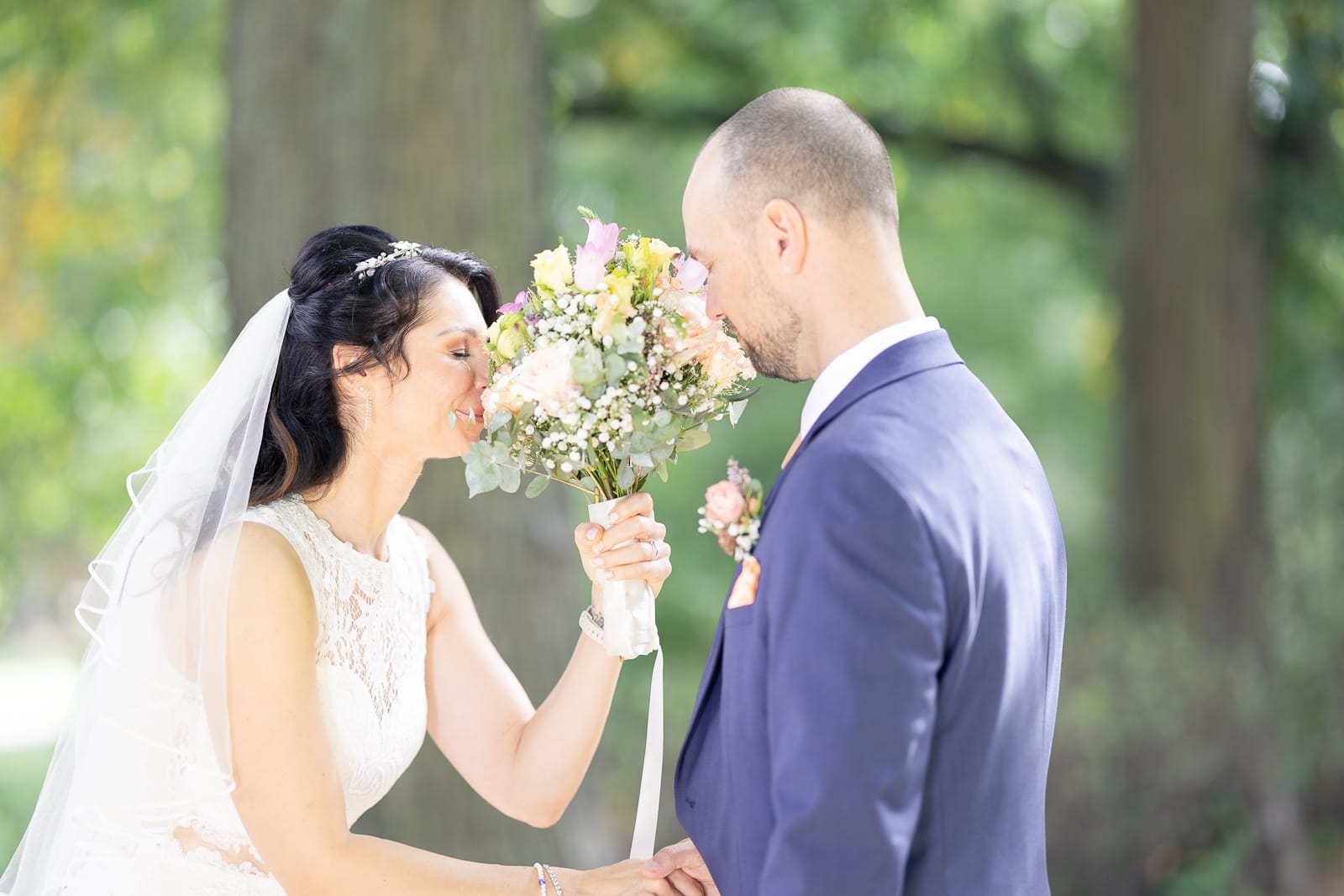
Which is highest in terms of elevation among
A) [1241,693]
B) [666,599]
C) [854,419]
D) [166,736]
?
[854,419]

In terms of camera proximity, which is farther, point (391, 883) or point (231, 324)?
point (231, 324)

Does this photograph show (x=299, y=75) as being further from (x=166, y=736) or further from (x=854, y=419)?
(x=854, y=419)

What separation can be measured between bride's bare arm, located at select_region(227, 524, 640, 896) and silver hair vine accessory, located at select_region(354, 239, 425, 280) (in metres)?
0.68

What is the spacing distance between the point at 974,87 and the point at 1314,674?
5.08m

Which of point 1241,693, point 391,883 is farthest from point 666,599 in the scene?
point 391,883

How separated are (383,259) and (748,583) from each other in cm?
135

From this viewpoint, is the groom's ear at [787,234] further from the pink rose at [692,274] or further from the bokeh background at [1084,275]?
the bokeh background at [1084,275]

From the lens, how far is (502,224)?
4.98 m

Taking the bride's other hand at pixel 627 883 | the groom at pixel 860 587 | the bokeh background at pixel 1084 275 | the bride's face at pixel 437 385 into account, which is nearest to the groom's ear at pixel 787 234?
the groom at pixel 860 587

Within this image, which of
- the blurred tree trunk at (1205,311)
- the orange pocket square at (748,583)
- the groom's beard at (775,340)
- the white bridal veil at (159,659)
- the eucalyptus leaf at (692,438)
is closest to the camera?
the orange pocket square at (748,583)

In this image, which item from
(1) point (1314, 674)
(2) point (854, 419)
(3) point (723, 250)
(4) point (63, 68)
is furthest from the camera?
(1) point (1314, 674)

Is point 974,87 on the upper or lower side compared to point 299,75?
lower

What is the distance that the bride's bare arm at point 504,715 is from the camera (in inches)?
126

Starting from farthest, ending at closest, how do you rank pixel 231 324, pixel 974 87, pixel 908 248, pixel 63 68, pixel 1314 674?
pixel 908 248 < pixel 974 87 < pixel 1314 674 < pixel 63 68 < pixel 231 324
